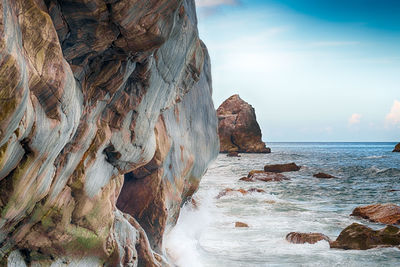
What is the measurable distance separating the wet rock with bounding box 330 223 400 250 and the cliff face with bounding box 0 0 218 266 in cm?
601

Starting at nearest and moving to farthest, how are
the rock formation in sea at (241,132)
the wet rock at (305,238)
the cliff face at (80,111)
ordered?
the cliff face at (80,111)
the wet rock at (305,238)
the rock formation in sea at (241,132)

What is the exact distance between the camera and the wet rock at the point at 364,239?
10703mm

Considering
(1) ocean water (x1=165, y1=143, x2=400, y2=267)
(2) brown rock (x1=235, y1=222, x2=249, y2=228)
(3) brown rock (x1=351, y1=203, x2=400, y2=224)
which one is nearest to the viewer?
(1) ocean water (x1=165, y1=143, x2=400, y2=267)

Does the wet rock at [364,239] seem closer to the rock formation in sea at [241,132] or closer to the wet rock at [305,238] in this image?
the wet rock at [305,238]

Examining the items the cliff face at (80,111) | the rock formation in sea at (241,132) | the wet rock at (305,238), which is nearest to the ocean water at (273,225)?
the wet rock at (305,238)

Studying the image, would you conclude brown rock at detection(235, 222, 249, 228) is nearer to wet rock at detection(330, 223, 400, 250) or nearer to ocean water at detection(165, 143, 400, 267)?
ocean water at detection(165, 143, 400, 267)

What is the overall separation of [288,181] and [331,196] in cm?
666

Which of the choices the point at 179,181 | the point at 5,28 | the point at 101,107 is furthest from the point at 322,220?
the point at 5,28

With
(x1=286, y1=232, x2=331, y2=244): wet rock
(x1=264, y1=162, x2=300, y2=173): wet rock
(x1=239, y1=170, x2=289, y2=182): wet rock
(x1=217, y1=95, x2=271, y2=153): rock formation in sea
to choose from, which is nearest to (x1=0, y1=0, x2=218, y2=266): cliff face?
(x1=286, y1=232, x2=331, y2=244): wet rock

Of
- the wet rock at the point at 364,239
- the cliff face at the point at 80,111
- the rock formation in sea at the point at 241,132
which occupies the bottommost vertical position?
the rock formation in sea at the point at 241,132

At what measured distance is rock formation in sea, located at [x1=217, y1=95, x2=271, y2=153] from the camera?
6875cm

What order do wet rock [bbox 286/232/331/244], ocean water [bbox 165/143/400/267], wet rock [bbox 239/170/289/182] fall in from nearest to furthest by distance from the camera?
1. ocean water [bbox 165/143/400/267]
2. wet rock [bbox 286/232/331/244]
3. wet rock [bbox 239/170/289/182]

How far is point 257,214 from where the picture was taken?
15.8 m

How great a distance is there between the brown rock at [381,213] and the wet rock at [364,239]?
10.4ft
